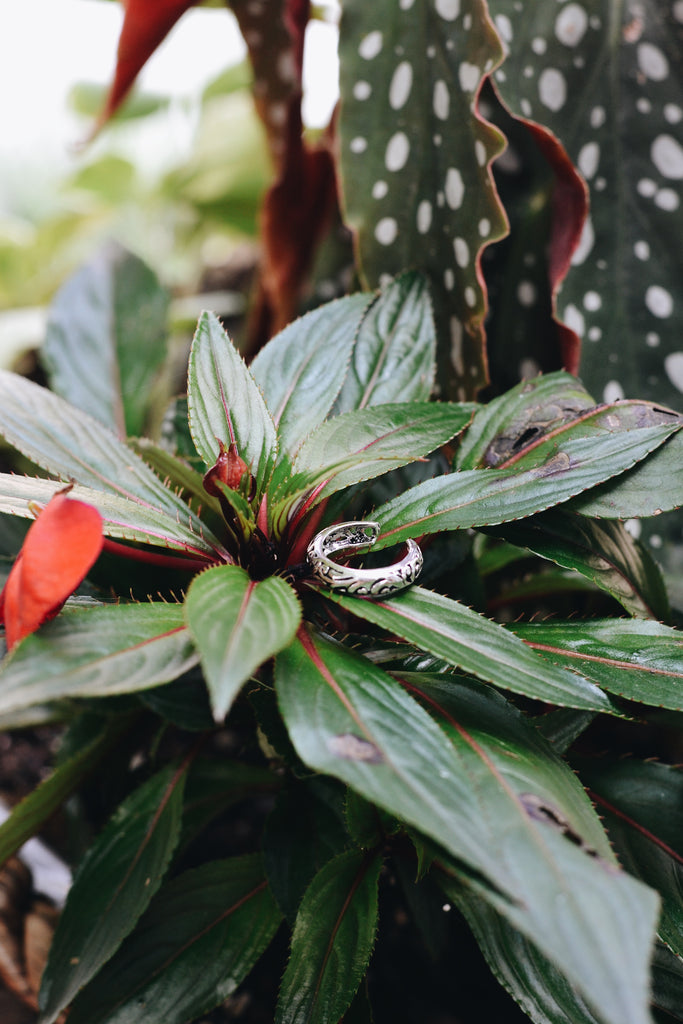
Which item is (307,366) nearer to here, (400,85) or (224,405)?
(224,405)

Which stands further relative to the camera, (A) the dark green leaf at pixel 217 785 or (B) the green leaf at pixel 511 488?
(A) the dark green leaf at pixel 217 785

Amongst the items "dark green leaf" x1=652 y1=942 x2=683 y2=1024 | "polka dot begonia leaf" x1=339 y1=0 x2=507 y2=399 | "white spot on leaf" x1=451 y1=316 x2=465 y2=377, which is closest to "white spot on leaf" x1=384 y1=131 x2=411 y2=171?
"polka dot begonia leaf" x1=339 y1=0 x2=507 y2=399

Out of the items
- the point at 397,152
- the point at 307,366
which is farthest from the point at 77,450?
the point at 397,152

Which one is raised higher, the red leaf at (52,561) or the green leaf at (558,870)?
the red leaf at (52,561)

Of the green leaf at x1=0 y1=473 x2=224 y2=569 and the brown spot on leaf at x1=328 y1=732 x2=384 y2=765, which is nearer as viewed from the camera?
the brown spot on leaf at x1=328 y1=732 x2=384 y2=765

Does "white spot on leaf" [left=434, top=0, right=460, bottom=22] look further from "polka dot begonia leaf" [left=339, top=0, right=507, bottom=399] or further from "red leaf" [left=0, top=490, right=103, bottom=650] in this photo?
"red leaf" [left=0, top=490, right=103, bottom=650]

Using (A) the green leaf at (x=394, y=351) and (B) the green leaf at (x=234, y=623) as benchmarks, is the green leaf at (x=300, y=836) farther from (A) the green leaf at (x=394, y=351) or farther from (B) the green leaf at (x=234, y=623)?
(A) the green leaf at (x=394, y=351)

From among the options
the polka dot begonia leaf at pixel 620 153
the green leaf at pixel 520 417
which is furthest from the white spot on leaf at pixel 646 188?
the green leaf at pixel 520 417
